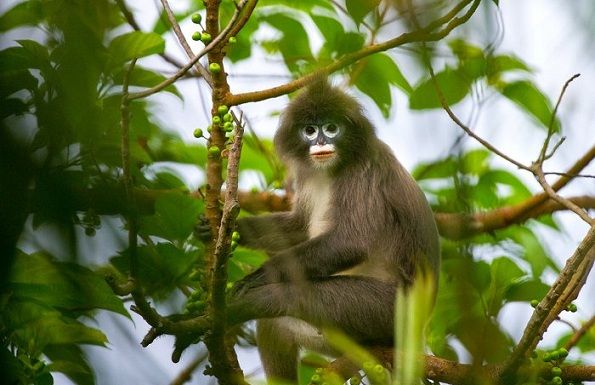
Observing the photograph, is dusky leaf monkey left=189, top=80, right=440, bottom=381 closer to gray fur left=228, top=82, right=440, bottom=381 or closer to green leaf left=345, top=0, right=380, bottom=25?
gray fur left=228, top=82, right=440, bottom=381

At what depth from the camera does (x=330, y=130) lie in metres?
5.54

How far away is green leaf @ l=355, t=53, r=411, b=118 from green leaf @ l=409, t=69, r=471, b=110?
187mm

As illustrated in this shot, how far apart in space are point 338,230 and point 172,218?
3706 millimetres

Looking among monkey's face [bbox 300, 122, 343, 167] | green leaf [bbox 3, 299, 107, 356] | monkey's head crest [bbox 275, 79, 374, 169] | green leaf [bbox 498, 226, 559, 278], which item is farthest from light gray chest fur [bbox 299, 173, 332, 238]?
green leaf [bbox 3, 299, 107, 356]

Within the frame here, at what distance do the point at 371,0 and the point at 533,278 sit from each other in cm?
196

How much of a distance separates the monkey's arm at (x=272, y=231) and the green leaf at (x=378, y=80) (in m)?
2.14

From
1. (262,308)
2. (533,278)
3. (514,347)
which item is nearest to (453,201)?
(514,347)

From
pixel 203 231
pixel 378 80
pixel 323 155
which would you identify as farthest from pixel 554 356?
pixel 323 155

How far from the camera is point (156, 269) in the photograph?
2.80ft

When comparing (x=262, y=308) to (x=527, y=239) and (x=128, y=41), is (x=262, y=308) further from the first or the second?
(x=128, y=41)

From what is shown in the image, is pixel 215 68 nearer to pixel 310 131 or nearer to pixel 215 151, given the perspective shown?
pixel 215 151

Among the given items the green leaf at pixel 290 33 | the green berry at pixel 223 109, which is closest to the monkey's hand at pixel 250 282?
the green leaf at pixel 290 33

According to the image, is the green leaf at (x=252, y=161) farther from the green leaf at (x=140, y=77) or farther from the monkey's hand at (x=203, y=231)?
the green leaf at (x=140, y=77)

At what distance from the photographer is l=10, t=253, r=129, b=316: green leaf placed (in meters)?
0.61
